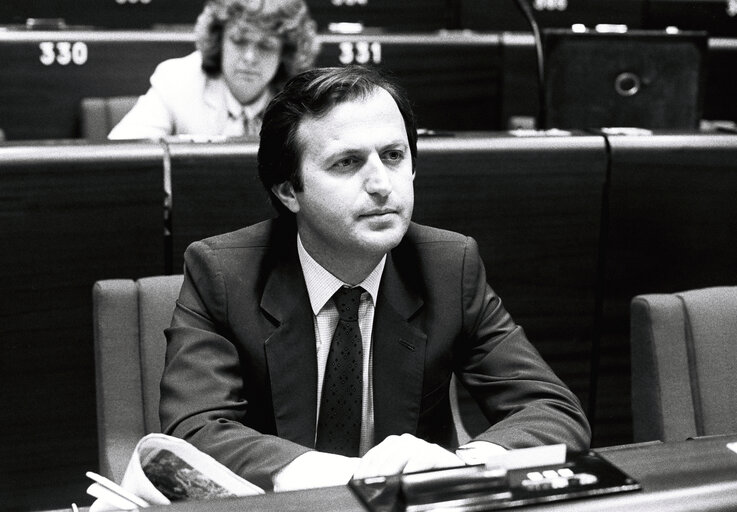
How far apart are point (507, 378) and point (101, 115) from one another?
6.58ft

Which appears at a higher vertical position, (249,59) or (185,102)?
(249,59)

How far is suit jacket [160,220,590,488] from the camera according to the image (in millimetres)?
1421

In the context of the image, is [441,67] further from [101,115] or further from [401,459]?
[401,459]

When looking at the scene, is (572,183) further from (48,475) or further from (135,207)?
(48,475)

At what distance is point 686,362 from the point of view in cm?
162

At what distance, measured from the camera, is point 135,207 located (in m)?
1.99

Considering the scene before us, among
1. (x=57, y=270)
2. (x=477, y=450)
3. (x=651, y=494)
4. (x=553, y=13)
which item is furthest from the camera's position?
(x=553, y=13)

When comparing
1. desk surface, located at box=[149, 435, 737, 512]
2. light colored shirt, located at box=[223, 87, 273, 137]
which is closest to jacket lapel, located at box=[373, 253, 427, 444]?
Result: desk surface, located at box=[149, 435, 737, 512]

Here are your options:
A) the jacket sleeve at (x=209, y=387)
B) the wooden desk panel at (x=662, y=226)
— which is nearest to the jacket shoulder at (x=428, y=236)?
the jacket sleeve at (x=209, y=387)

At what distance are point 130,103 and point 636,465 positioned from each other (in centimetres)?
250

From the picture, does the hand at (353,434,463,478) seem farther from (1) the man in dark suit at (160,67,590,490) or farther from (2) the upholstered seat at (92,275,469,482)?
(2) the upholstered seat at (92,275,469,482)

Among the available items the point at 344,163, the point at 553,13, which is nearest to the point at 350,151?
the point at 344,163

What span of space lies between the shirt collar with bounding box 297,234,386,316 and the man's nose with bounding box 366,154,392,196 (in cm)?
17

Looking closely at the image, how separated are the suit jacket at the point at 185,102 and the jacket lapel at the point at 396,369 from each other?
1471 millimetres
